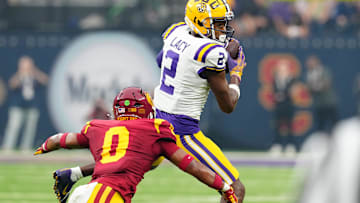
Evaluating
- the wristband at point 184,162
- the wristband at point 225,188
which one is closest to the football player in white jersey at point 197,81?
the wristband at point 225,188

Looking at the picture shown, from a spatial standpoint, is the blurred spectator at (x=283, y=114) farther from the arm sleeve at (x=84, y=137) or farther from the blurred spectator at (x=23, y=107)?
the arm sleeve at (x=84, y=137)

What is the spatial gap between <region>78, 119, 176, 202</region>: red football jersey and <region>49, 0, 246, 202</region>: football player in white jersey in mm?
461

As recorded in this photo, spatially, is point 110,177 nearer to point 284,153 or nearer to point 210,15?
point 210,15

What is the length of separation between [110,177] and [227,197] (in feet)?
2.61

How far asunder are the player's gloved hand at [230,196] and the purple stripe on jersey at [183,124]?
50cm

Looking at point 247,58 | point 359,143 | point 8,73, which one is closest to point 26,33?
point 8,73

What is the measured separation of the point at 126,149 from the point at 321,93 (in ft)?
32.9

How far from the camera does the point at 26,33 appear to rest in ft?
45.6

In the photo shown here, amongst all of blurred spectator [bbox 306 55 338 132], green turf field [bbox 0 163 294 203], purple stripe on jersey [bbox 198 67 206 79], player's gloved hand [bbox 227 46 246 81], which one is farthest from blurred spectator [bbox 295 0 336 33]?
purple stripe on jersey [bbox 198 67 206 79]

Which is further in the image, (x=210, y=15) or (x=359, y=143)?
(x=210, y=15)

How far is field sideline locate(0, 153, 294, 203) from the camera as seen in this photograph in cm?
795

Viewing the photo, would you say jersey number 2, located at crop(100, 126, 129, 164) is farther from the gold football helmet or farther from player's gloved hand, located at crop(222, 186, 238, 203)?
the gold football helmet

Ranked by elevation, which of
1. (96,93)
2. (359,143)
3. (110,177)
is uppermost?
(359,143)

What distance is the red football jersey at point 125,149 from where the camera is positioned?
4008 mm
